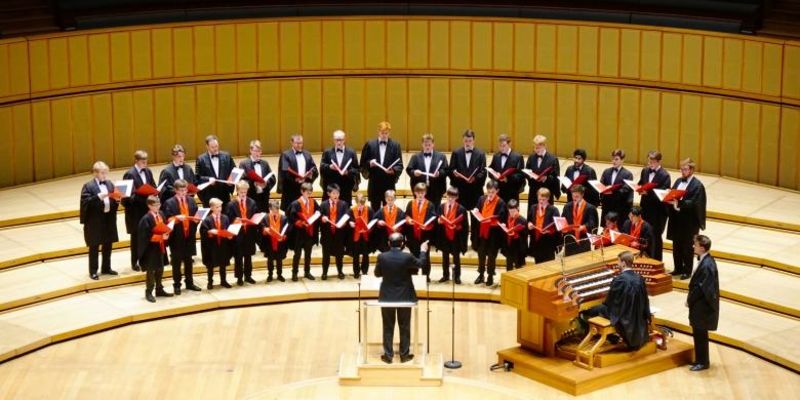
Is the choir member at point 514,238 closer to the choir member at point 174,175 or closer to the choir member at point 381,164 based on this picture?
the choir member at point 381,164

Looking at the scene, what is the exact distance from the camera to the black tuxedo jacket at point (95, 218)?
12.5 metres

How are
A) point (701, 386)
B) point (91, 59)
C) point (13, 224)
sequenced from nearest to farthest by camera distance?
point (701, 386) < point (13, 224) < point (91, 59)

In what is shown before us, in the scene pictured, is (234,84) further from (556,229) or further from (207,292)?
(556,229)

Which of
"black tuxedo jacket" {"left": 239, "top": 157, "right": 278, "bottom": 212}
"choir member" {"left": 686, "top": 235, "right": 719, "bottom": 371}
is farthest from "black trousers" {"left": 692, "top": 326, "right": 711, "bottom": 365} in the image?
"black tuxedo jacket" {"left": 239, "top": 157, "right": 278, "bottom": 212}

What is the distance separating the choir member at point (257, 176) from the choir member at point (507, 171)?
221 cm

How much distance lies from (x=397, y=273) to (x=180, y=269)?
2711 millimetres

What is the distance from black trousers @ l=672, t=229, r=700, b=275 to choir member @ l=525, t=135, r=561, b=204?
1.34m

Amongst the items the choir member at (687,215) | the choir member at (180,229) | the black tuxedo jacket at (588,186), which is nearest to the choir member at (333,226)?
the choir member at (180,229)

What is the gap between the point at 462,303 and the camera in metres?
12.7

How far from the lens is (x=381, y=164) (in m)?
13.5

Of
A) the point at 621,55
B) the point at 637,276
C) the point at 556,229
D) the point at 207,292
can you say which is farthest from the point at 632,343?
the point at 621,55

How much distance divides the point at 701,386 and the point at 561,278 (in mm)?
1392

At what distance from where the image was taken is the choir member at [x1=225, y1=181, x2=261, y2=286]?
41.2 ft

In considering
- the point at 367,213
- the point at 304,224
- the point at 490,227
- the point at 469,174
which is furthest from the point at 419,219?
the point at 304,224
